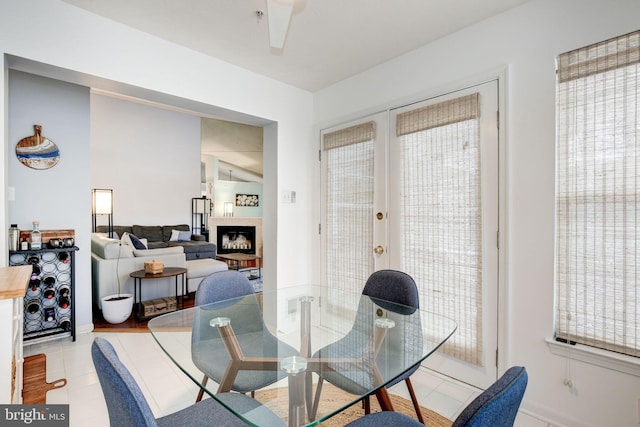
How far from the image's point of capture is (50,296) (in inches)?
117

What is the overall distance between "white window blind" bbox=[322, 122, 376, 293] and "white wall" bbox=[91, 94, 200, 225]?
578 cm

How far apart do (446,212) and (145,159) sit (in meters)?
7.25

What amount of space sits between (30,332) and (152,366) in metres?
1.38

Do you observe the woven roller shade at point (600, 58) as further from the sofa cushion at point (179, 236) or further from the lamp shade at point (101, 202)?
the sofa cushion at point (179, 236)

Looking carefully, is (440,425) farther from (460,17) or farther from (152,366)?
(460,17)

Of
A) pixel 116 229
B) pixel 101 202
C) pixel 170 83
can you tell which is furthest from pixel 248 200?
pixel 170 83

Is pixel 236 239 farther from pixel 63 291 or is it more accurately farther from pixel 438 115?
pixel 438 115

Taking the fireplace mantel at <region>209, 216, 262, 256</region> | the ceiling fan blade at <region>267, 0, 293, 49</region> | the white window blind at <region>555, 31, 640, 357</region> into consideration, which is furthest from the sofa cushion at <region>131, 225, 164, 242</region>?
the white window blind at <region>555, 31, 640, 357</region>

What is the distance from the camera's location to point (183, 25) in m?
2.25

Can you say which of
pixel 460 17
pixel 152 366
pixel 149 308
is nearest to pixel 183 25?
pixel 460 17

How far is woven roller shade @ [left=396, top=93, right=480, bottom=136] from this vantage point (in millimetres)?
2230

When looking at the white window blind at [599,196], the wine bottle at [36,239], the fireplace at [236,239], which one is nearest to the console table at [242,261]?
the fireplace at [236,239]

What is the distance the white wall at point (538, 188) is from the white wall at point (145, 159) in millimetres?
7315

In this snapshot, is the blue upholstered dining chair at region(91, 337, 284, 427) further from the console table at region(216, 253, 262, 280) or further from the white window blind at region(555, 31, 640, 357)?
the console table at region(216, 253, 262, 280)
